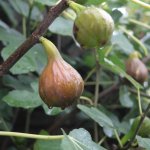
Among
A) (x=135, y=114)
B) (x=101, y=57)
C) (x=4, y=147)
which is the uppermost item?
(x=101, y=57)

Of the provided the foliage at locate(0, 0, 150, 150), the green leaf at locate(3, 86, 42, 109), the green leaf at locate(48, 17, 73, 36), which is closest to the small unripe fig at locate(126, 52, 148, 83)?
the foliage at locate(0, 0, 150, 150)

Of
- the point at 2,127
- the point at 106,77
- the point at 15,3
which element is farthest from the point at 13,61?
the point at 106,77

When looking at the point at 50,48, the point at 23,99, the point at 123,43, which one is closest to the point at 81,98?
the point at 23,99

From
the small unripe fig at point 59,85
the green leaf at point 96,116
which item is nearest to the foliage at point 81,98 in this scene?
the green leaf at point 96,116

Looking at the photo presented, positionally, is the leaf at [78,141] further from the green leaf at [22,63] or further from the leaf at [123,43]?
the leaf at [123,43]

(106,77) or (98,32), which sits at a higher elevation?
(98,32)

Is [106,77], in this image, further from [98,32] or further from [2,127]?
[98,32]

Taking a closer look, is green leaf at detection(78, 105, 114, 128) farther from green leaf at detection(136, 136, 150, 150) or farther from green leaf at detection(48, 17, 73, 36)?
green leaf at detection(48, 17, 73, 36)

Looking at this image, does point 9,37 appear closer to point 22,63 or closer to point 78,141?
point 22,63
